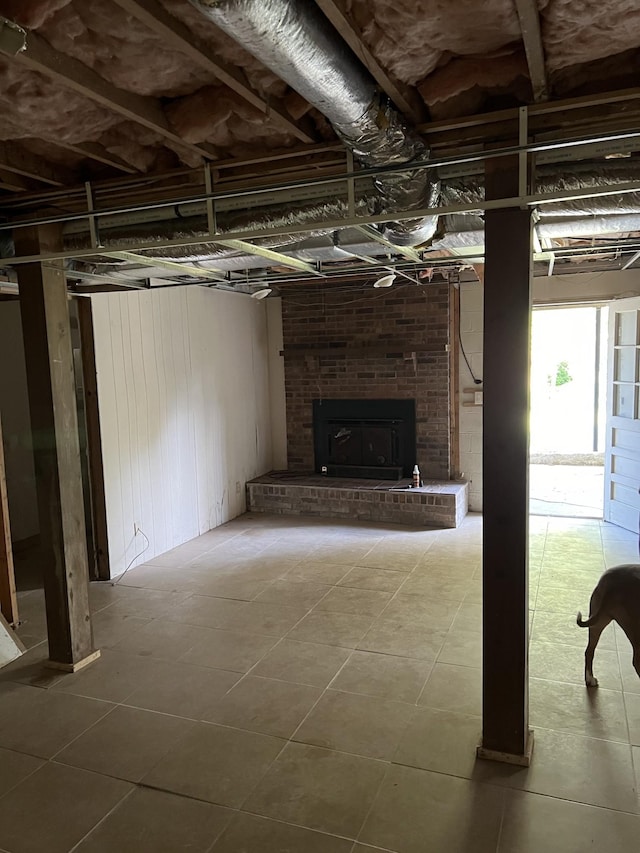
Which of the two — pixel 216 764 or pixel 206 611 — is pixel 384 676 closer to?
pixel 216 764

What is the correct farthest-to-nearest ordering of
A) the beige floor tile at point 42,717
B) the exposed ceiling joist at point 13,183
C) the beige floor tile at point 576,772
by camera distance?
the exposed ceiling joist at point 13,183 < the beige floor tile at point 42,717 < the beige floor tile at point 576,772

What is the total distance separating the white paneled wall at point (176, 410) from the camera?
16.4ft

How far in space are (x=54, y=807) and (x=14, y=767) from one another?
0.38 m

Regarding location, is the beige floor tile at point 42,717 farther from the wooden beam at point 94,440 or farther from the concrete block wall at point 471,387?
the concrete block wall at point 471,387

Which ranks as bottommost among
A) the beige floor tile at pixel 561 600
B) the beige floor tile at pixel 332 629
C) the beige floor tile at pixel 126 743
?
the beige floor tile at pixel 561 600

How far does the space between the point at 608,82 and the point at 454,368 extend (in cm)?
461

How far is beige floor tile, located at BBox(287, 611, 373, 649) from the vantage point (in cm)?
373

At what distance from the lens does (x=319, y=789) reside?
2.44 metres

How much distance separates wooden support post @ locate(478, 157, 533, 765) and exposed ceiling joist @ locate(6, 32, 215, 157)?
4.34 ft

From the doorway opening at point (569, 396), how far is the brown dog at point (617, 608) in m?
5.33

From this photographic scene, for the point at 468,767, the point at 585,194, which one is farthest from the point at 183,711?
the point at 585,194

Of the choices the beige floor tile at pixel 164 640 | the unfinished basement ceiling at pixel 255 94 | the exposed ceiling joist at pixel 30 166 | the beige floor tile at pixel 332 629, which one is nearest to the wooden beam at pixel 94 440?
the beige floor tile at pixel 164 640

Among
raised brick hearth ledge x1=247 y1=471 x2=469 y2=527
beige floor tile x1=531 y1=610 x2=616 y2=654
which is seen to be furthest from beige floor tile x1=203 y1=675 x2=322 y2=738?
raised brick hearth ledge x1=247 y1=471 x2=469 y2=527

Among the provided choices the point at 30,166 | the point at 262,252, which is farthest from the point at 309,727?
the point at 30,166
